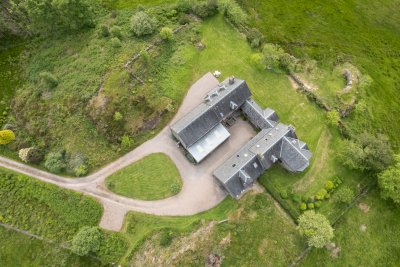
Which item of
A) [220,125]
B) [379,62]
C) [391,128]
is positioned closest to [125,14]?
[220,125]

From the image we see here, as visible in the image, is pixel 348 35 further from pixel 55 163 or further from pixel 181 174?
pixel 55 163

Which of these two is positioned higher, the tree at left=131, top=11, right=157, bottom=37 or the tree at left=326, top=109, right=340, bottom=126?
the tree at left=131, top=11, right=157, bottom=37

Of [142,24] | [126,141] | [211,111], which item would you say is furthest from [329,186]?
[142,24]

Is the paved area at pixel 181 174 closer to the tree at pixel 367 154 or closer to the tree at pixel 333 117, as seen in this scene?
the tree at pixel 333 117

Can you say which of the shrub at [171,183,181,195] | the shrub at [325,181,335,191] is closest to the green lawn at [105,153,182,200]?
the shrub at [171,183,181,195]

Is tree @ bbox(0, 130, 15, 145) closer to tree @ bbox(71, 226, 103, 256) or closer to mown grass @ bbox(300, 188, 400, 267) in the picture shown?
tree @ bbox(71, 226, 103, 256)

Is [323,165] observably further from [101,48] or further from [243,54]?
[101,48]
